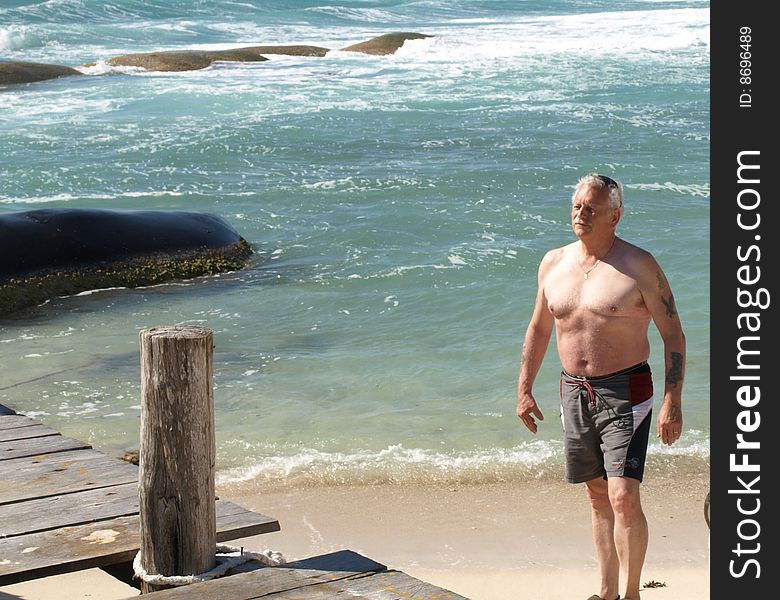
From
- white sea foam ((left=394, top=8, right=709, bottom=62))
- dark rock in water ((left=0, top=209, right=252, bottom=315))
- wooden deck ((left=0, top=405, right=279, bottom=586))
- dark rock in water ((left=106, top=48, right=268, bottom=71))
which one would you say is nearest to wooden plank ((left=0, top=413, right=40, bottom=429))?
wooden deck ((left=0, top=405, right=279, bottom=586))

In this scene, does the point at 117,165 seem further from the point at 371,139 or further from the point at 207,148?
the point at 371,139

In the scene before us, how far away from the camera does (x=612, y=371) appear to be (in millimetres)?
5125

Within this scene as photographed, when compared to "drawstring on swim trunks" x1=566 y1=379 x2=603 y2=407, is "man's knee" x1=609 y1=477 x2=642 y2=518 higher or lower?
lower

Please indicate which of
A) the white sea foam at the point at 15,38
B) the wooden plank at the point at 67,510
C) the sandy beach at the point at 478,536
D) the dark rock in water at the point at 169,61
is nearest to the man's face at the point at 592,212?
the sandy beach at the point at 478,536

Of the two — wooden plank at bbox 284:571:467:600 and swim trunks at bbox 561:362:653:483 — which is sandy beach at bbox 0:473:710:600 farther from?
wooden plank at bbox 284:571:467:600

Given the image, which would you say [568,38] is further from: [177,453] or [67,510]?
[177,453]

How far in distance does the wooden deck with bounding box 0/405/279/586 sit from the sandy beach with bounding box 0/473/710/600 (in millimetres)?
664

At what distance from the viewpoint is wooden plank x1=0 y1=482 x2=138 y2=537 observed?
5.01 meters

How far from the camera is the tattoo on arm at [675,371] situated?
509cm

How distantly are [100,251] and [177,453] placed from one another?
26.2 feet

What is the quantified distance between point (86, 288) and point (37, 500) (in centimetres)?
685

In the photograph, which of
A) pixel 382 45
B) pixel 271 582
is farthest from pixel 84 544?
pixel 382 45

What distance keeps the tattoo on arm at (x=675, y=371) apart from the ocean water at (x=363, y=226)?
2.63m

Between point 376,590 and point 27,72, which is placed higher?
point 27,72
